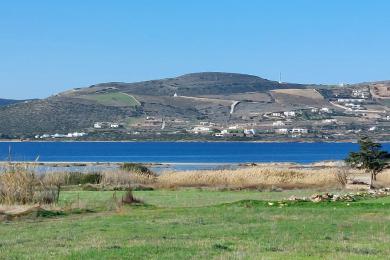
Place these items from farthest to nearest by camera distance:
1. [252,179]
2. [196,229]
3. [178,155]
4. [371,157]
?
1. [178,155]
2. [252,179]
3. [371,157]
4. [196,229]

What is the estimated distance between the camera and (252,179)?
53125mm

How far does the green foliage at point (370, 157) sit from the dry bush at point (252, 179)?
1.91 metres

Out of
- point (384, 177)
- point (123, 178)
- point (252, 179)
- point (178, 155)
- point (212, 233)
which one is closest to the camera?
point (212, 233)

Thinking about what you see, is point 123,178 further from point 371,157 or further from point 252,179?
point 371,157

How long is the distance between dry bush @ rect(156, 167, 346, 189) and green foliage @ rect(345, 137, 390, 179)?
191 centimetres

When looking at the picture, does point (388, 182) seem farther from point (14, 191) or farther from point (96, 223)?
point (96, 223)

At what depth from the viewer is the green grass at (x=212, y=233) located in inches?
645

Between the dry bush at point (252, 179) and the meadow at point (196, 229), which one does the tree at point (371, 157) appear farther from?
the meadow at point (196, 229)

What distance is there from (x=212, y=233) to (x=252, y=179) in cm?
3237

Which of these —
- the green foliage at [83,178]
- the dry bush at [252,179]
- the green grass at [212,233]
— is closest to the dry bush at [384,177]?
the dry bush at [252,179]

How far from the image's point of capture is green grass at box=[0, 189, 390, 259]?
1639cm

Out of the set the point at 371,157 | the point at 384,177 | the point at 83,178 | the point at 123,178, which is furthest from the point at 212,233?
the point at 83,178

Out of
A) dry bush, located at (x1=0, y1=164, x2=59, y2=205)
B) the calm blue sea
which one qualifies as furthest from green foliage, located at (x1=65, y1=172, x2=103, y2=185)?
the calm blue sea

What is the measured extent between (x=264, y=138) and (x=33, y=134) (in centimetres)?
5495
